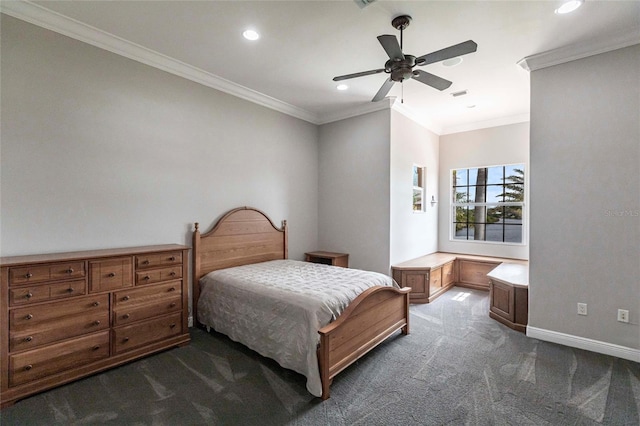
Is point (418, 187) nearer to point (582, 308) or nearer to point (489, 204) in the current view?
point (489, 204)

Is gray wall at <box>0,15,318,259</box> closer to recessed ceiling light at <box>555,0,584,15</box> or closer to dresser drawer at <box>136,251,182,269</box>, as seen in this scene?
dresser drawer at <box>136,251,182,269</box>

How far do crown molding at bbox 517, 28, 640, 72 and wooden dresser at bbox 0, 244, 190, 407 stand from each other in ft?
13.7

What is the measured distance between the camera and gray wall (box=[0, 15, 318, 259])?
2426mm

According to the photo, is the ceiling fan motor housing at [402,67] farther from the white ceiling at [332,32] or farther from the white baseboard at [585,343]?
the white baseboard at [585,343]

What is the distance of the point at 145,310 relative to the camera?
9.04 ft

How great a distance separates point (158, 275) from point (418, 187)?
438 cm

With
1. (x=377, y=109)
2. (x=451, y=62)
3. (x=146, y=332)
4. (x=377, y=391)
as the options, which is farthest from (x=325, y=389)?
(x=377, y=109)

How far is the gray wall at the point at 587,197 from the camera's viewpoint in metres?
2.72

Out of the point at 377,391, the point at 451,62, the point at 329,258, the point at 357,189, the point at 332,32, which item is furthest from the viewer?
the point at 357,189

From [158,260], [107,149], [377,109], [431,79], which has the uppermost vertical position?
[377,109]

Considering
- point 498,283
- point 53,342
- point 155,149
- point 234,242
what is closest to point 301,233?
point 234,242

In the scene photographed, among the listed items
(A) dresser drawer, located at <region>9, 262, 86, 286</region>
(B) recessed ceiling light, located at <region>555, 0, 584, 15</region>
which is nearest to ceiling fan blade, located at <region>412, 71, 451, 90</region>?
(B) recessed ceiling light, located at <region>555, 0, 584, 15</region>

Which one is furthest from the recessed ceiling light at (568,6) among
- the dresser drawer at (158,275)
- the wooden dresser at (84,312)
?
the dresser drawer at (158,275)

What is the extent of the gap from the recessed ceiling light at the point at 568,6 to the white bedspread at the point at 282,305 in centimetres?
279
